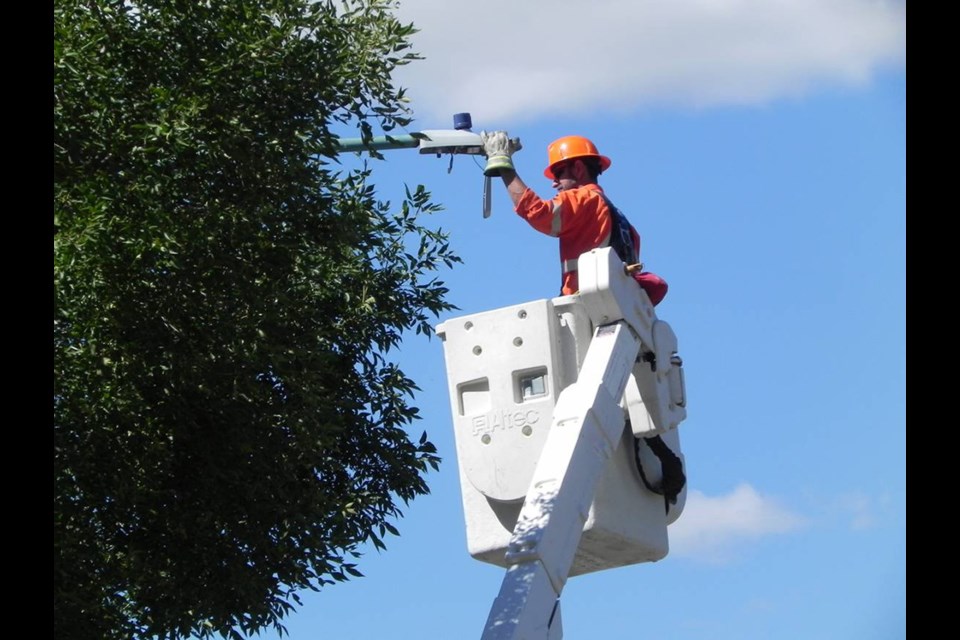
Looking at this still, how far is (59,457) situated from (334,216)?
2.99 metres

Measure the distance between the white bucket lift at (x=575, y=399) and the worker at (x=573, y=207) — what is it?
49 cm

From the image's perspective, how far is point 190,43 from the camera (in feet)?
35.9

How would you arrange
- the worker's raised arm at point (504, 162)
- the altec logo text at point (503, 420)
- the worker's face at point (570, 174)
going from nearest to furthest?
the altec logo text at point (503, 420) < the worker's raised arm at point (504, 162) < the worker's face at point (570, 174)

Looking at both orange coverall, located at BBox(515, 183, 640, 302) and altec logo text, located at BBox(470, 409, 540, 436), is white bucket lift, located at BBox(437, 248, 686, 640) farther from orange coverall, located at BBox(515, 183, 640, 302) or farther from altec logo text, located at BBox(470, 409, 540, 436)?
orange coverall, located at BBox(515, 183, 640, 302)

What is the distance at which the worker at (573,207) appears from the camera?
10688 mm

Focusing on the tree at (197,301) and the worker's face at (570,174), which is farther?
the worker's face at (570,174)

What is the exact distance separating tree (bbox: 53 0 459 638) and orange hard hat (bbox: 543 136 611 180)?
1189 millimetres

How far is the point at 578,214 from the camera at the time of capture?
432 inches

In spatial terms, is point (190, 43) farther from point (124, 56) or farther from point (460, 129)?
point (460, 129)

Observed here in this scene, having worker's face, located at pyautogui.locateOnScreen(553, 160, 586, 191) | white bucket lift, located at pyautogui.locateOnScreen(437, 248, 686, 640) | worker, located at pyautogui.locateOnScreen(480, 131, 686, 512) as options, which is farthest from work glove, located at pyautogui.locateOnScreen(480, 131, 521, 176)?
white bucket lift, located at pyautogui.locateOnScreen(437, 248, 686, 640)

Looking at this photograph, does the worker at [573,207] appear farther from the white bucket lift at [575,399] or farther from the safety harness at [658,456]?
the white bucket lift at [575,399]

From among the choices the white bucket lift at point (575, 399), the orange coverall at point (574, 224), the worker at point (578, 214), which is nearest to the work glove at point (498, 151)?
the worker at point (578, 214)

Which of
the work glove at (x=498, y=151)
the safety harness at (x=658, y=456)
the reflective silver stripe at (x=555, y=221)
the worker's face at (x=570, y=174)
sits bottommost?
the safety harness at (x=658, y=456)
